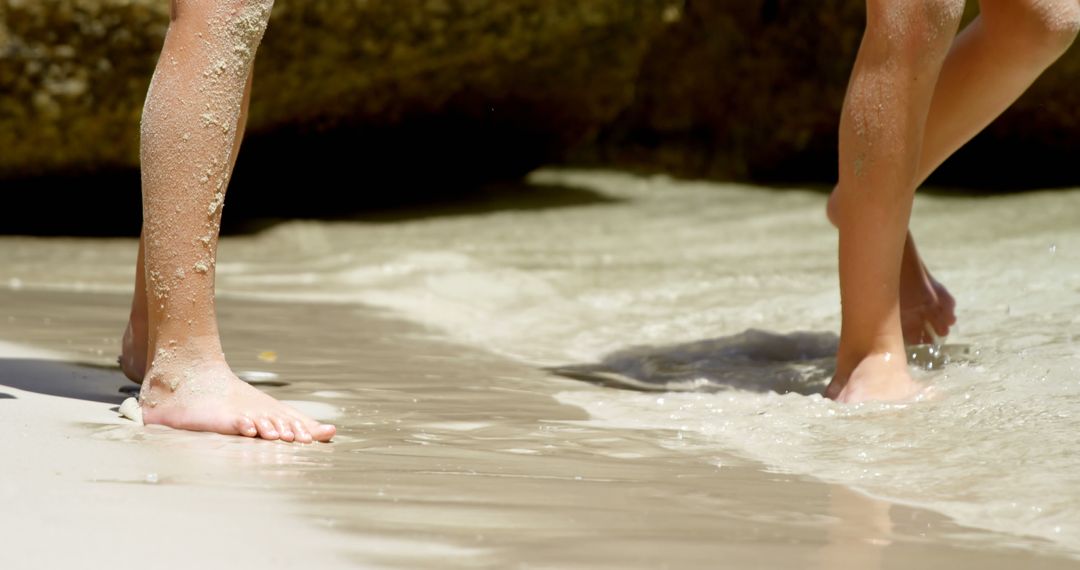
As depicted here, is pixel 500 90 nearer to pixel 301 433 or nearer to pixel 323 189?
pixel 323 189

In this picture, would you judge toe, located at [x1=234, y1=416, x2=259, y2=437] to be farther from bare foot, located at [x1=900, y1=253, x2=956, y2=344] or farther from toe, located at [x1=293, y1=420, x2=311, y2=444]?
bare foot, located at [x1=900, y1=253, x2=956, y2=344]

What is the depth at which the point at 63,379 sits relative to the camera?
7.38ft

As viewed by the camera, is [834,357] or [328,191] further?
[328,191]

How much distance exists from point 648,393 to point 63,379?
0.95 meters

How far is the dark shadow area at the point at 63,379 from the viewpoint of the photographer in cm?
212

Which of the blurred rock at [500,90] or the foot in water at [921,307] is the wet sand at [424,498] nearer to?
the foot in water at [921,307]

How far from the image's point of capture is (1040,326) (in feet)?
8.93

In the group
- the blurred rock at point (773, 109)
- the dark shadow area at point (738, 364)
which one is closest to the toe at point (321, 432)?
the dark shadow area at point (738, 364)

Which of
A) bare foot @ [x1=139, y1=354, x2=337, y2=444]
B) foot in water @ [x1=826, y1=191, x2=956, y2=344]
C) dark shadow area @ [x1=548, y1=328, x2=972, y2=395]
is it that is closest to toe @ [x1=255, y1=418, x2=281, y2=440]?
bare foot @ [x1=139, y1=354, x2=337, y2=444]

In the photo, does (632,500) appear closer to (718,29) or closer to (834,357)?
(834,357)

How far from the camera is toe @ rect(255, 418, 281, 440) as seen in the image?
1856 millimetres

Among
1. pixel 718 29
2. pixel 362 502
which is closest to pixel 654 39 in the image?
pixel 718 29

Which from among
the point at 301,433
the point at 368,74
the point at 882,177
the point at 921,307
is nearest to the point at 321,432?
the point at 301,433

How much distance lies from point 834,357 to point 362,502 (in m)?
1.42
